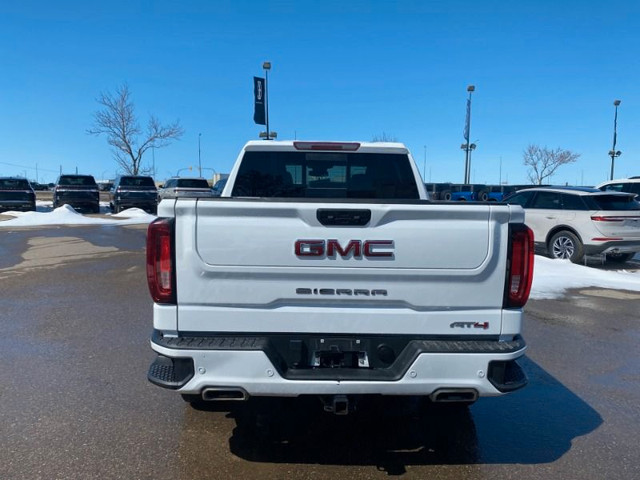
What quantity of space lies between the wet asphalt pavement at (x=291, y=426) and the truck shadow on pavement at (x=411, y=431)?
1 cm

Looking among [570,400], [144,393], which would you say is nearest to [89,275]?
[144,393]

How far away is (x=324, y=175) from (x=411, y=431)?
247cm

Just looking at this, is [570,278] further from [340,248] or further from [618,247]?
[340,248]

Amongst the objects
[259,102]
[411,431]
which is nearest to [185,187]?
[259,102]

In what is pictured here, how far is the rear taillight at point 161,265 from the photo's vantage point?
2814 millimetres

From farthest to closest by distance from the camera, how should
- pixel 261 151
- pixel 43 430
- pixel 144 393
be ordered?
1. pixel 261 151
2. pixel 144 393
3. pixel 43 430

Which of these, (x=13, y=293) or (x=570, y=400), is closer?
(x=570, y=400)

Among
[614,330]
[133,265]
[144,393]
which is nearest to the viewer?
[144,393]

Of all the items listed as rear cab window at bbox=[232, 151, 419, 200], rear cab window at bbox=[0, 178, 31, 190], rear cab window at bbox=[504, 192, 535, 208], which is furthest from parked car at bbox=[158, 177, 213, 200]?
rear cab window at bbox=[232, 151, 419, 200]

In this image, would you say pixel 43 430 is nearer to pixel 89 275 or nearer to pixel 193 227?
pixel 193 227

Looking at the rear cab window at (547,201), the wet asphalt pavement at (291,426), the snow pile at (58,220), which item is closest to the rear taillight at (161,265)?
the wet asphalt pavement at (291,426)

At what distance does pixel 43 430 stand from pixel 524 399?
3.80 meters

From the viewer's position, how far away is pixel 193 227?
2.79 meters

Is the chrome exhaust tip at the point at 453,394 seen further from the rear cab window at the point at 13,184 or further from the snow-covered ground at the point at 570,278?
the rear cab window at the point at 13,184
